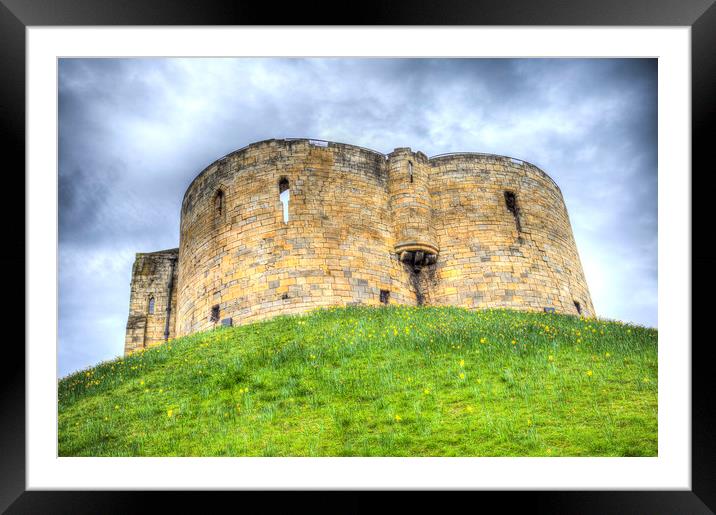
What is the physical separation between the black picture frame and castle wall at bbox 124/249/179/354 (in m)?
11.9

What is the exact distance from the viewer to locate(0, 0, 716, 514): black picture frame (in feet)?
20.0

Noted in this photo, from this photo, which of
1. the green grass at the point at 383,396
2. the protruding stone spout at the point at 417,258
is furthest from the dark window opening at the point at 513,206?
the green grass at the point at 383,396

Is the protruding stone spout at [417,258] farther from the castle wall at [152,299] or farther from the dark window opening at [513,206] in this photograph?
the castle wall at [152,299]

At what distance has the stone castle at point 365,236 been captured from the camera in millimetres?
14281

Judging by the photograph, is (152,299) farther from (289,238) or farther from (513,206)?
(513,206)

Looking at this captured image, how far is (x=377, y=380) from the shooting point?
8.65m

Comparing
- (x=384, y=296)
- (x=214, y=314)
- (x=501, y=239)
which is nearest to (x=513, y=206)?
(x=501, y=239)

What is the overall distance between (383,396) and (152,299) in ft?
39.1

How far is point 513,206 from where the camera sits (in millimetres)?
16672
